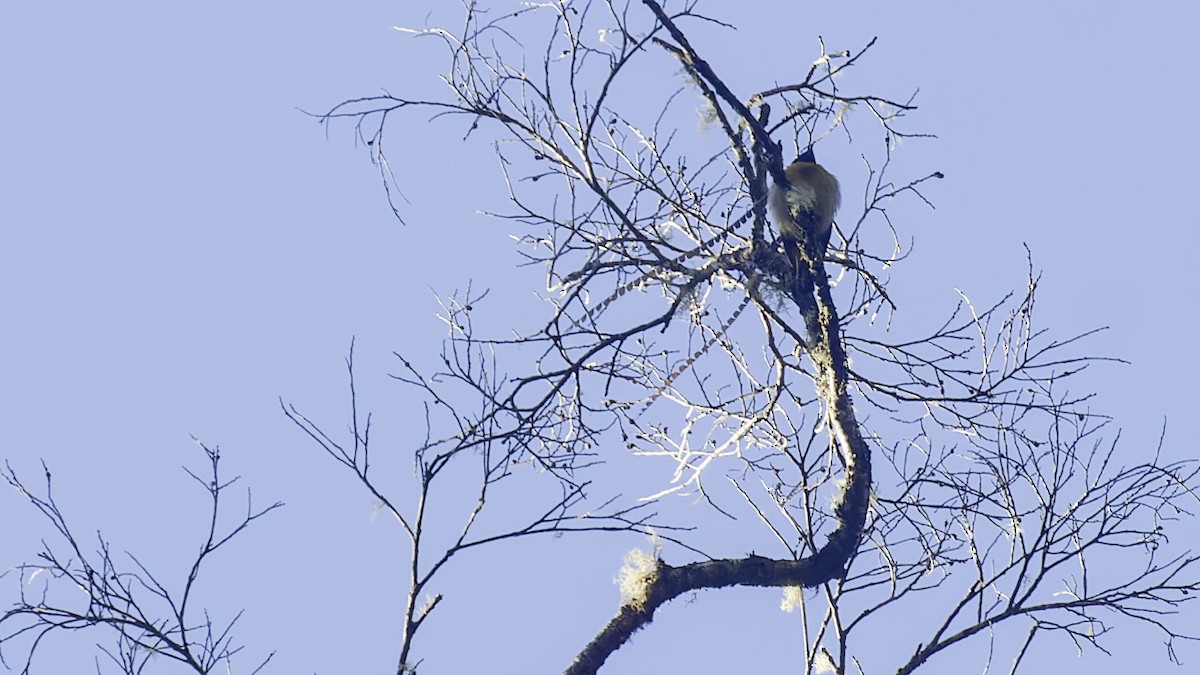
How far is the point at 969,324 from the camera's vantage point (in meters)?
5.38

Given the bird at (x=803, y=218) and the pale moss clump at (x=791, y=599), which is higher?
the bird at (x=803, y=218)

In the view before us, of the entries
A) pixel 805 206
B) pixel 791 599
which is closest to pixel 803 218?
pixel 805 206

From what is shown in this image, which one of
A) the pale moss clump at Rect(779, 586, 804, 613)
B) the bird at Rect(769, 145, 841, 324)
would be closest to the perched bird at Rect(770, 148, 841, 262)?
the bird at Rect(769, 145, 841, 324)

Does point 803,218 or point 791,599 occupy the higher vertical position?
point 803,218

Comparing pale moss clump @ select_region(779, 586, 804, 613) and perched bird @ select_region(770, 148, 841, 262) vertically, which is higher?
perched bird @ select_region(770, 148, 841, 262)

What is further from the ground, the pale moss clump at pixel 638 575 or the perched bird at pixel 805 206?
the perched bird at pixel 805 206

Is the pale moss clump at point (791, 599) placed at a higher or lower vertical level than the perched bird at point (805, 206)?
lower

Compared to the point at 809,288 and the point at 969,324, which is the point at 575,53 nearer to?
the point at 809,288

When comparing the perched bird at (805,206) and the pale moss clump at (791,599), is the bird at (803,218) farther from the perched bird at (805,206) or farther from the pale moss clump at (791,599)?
the pale moss clump at (791,599)

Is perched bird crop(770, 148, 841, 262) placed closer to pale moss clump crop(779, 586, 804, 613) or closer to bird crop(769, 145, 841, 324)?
bird crop(769, 145, 841, 324)

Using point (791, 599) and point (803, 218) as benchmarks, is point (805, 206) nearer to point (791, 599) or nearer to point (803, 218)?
point (803, 218)

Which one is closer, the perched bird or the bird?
the bird

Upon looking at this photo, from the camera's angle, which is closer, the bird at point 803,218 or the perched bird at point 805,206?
the bird at point 803,218

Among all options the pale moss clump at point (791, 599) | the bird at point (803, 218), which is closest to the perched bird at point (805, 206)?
the bird at point (803, 218)
